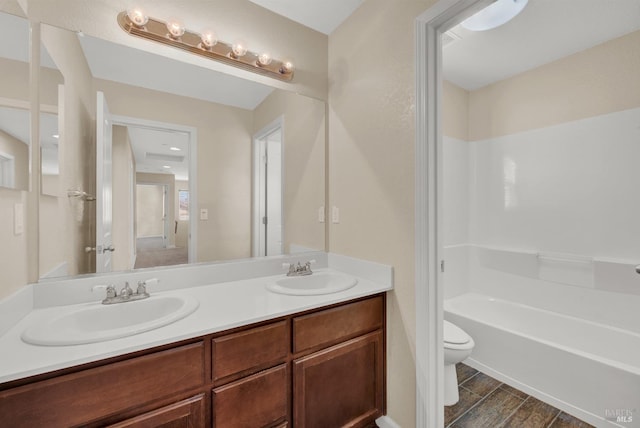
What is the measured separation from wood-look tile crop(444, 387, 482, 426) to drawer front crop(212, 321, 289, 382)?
1.19 metres

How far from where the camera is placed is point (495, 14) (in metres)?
1.63

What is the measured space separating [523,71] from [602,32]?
0.57 metres

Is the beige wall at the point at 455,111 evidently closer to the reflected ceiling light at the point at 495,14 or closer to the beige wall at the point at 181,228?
the reflected ceiling light at the point at 495,14

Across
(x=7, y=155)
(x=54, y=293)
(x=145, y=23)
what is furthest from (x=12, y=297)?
(x=145, y=23)

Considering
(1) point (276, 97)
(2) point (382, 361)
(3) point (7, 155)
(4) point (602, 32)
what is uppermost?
(4) point (602, 32)

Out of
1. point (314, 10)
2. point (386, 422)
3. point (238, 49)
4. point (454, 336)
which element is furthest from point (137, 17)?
point (454, 336)

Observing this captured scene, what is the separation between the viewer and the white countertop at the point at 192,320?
0.75 m

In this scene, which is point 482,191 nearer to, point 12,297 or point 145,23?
point 145,23

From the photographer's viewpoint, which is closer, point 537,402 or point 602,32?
point 537,402

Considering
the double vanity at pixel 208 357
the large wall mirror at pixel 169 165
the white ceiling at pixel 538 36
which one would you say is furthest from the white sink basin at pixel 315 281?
the white ceiling at pixel 538 36

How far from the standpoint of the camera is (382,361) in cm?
153

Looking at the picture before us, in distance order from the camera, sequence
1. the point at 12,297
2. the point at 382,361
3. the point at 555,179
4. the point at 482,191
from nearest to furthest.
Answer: the point at 12,297 < the point at 382,361 < the point at 555,179 < the point at 482,191

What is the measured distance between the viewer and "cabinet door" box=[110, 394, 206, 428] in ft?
2.86

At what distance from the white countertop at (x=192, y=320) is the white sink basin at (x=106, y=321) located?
20mm
